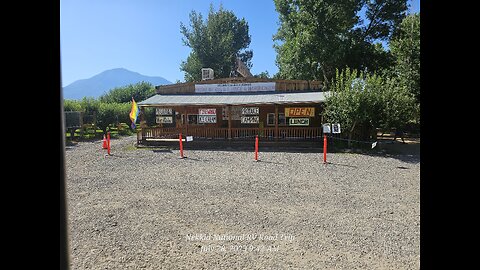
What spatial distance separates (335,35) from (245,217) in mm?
23008

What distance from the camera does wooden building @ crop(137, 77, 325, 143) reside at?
16797 mm

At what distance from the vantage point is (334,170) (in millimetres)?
9844

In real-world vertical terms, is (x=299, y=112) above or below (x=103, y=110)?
below

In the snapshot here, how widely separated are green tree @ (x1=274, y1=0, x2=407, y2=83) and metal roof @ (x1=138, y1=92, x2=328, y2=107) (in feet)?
24.2

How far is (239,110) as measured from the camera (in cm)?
1909

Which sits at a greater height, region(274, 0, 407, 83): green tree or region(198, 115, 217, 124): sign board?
region(274, 0, 407, 83): green tree

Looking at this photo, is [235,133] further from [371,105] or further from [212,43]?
[212,43]

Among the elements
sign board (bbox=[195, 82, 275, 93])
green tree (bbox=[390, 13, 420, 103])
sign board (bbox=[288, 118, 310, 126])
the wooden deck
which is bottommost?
the wooden deck

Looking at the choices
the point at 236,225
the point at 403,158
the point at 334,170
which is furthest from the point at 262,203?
the point at 403,158

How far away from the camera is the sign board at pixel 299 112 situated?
1679 cm

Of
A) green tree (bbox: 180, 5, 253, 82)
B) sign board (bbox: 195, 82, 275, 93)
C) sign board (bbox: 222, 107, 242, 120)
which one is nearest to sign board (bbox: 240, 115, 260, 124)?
sign board (bbox: 222, 107, 242, 120)

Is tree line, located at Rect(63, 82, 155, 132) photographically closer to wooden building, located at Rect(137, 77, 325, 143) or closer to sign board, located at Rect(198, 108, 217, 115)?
wooden building, located at Rect(137, 77, 325, 143)

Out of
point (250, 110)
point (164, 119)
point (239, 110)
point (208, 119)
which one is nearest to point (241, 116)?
point (239, 110)

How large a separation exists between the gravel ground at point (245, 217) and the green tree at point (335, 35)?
15734mm
